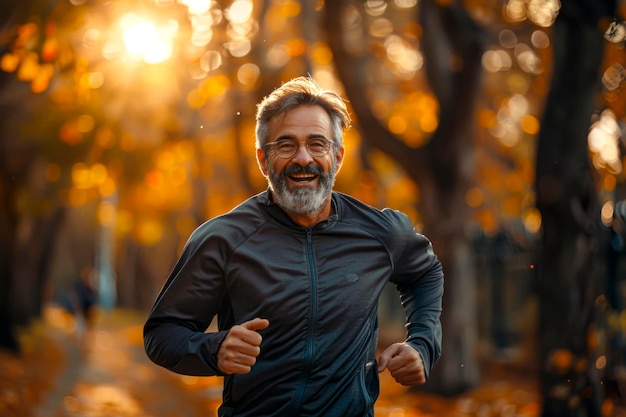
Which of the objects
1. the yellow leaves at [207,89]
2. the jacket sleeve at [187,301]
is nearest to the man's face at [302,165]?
the jacket sleeve at [187,301]

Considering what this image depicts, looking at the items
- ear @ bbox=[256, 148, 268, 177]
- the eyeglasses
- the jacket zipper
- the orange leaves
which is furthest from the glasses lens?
the orange leaves

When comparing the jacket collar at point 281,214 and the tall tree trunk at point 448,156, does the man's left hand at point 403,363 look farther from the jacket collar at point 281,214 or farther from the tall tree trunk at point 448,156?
the tall tree trunk at point 448,156

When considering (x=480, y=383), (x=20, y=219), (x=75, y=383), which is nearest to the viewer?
(x=480, y=383)

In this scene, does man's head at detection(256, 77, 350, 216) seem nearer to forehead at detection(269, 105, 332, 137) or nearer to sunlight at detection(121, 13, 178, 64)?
forehead at detection(269, 105, 332, 137)

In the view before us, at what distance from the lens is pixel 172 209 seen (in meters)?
36.5

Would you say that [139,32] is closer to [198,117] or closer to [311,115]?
[198,117]

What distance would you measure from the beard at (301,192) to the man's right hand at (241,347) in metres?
0.53

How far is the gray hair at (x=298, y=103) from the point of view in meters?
4.00

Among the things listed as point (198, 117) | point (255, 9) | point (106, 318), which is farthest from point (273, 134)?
point (106, 318)

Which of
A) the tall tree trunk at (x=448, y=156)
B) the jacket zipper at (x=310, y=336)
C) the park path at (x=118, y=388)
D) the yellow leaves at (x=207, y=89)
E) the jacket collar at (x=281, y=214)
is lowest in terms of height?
the park path at (x=118, y=388)

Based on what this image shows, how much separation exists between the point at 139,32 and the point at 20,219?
290 inches

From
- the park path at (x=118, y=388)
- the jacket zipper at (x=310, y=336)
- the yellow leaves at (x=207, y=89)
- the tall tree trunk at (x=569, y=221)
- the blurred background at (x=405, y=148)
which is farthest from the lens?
the park path at (x=118, y=388)

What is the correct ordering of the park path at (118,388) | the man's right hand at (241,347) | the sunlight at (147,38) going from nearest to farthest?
the man's right hand at (241,347), the sunlight at (147,38), the park path at (118,388)

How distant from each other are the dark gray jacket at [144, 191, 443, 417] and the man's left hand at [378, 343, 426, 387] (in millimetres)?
88
